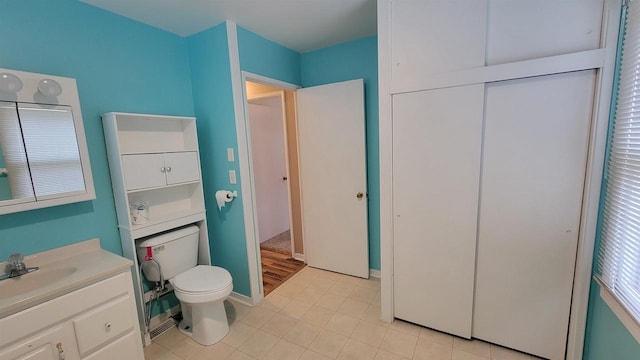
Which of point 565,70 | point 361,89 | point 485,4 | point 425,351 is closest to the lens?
point 565,70

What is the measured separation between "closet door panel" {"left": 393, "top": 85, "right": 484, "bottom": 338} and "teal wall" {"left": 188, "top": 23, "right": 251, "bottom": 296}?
1280 millimetres

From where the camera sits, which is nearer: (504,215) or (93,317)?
(93,317)

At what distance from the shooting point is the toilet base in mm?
1860

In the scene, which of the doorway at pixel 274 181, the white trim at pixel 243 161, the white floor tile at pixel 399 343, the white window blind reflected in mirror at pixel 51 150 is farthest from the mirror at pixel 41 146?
the white floor tile at pixel 399 343

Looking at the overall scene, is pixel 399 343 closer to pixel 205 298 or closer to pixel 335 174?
pixel 205 298

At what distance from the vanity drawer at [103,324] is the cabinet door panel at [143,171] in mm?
728

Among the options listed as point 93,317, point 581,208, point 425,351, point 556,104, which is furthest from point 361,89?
point 93,317

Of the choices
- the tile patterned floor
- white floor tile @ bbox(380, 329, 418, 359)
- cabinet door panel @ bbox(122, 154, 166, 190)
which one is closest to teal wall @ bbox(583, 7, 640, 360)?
the tile patterned floor

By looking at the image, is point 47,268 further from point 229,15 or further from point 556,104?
point 556,104

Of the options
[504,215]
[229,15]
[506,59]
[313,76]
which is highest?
[229,15]

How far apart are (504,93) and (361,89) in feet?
3.82

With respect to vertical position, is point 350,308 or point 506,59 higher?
point 506,59

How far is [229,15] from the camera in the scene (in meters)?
1.89

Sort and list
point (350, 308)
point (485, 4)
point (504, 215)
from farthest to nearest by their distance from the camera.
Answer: point (350, 308) < point (504, 215) < point (485, 4)
